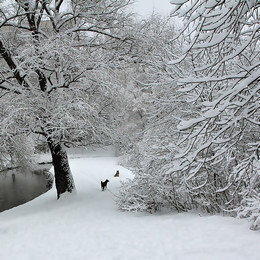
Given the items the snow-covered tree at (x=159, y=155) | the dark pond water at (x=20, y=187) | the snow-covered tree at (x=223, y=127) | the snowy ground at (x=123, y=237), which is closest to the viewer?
the snow-covered tree at (x=223, y=127)

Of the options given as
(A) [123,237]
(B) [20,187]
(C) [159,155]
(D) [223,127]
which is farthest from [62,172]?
(B) [20,187]

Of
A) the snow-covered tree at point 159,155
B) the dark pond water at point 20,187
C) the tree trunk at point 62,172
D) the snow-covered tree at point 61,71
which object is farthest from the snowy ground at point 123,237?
the dark pond water at point 20,187

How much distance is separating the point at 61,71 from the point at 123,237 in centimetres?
563

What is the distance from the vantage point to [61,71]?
8.67 m

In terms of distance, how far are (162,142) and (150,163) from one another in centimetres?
63

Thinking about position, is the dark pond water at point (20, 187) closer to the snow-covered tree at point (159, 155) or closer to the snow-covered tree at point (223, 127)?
the snow-covered tree at point (159, 155)

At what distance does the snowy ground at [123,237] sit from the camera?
380 cm

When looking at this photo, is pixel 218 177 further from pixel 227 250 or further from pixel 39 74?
pixel 39 74

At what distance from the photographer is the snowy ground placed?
150 inches

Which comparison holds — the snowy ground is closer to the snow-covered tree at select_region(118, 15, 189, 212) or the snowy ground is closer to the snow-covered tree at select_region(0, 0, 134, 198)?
the snow-covered tree at select_region(118, 15, 189, 212)

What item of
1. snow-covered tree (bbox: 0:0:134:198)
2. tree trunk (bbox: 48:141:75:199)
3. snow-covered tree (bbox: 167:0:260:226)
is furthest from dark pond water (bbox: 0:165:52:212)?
snow-covered tree (bbox: 167:0:260:226)

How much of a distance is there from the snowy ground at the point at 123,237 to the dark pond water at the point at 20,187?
664 centimetres

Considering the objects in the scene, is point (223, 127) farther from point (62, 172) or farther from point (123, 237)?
point (62, 172)

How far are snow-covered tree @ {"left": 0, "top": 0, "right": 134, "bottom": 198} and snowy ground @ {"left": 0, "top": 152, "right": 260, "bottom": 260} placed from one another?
7.53 ft
